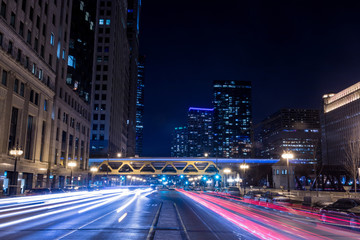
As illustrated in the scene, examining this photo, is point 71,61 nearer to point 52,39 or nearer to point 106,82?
point 52,39

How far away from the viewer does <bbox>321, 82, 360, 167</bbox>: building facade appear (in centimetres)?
14864

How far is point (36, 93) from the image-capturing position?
185 feet

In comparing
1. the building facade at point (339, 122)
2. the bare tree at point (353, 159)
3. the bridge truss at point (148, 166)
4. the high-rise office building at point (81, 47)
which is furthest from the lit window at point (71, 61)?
the building facade at point (339, 122)

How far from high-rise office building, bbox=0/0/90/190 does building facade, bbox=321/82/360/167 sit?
120391 mm

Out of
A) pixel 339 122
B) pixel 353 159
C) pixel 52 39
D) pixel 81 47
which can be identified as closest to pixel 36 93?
pixel 52 39

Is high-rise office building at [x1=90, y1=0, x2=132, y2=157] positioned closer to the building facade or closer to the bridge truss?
the bridge truss

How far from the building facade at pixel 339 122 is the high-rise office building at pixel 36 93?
395 ft

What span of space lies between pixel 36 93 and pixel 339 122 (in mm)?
147547

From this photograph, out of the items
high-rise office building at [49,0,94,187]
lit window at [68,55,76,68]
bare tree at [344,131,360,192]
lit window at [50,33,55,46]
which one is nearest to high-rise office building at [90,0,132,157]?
high-rise office building at [49,0,94,187]

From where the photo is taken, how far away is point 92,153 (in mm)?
121000

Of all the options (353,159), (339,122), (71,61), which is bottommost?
(353,159)

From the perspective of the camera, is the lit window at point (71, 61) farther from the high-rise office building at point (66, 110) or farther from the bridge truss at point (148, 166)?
the bridge truss at point (148, 166)

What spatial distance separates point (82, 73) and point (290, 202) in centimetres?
6644

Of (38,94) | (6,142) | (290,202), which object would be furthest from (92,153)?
(290,202)
